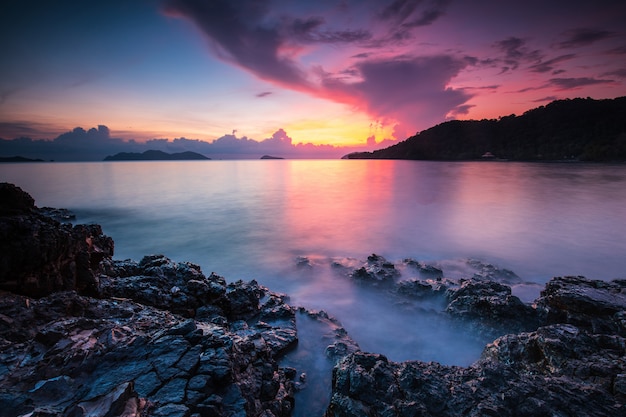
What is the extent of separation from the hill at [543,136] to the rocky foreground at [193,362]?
271 feet

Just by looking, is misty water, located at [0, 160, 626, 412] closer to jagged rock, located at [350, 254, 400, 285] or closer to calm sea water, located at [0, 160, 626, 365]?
calm sea water, located at [0, 160, 626, 365]

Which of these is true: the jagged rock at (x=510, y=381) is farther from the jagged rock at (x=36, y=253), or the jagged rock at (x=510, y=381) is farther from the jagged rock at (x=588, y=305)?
the jagged rock at (x=36, y=253)

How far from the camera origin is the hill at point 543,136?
6688cm

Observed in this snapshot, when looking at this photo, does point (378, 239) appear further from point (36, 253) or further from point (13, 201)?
point (13, 201)

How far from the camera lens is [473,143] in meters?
104

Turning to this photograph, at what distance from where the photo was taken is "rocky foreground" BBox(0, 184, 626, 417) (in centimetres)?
282

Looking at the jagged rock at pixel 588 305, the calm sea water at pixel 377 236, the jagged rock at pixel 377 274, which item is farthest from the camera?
the jagged rock at pixel 377 274

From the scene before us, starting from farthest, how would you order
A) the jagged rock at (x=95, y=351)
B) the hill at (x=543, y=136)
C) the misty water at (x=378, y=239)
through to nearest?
1. the hill at (x=543, y=136)
2. the misty water at (x=378, y=239)
3. the jagged rock at (x=95, y=351)

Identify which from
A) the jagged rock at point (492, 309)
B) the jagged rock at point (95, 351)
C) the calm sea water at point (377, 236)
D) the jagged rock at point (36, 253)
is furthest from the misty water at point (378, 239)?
the jagged rock at point (36, 253)

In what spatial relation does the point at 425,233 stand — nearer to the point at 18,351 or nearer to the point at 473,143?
the point at 18,351

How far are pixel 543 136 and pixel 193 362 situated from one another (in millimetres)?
107846

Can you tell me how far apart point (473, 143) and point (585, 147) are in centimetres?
3832

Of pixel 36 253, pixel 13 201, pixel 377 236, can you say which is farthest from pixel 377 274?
pixel 13 201

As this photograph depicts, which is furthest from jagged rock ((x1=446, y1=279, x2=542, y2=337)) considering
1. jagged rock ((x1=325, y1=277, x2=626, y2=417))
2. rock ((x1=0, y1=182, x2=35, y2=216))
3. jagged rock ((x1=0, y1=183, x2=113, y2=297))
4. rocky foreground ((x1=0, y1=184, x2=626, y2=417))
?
rock ((x1=0, y1=182, x2=35, y2=216))
